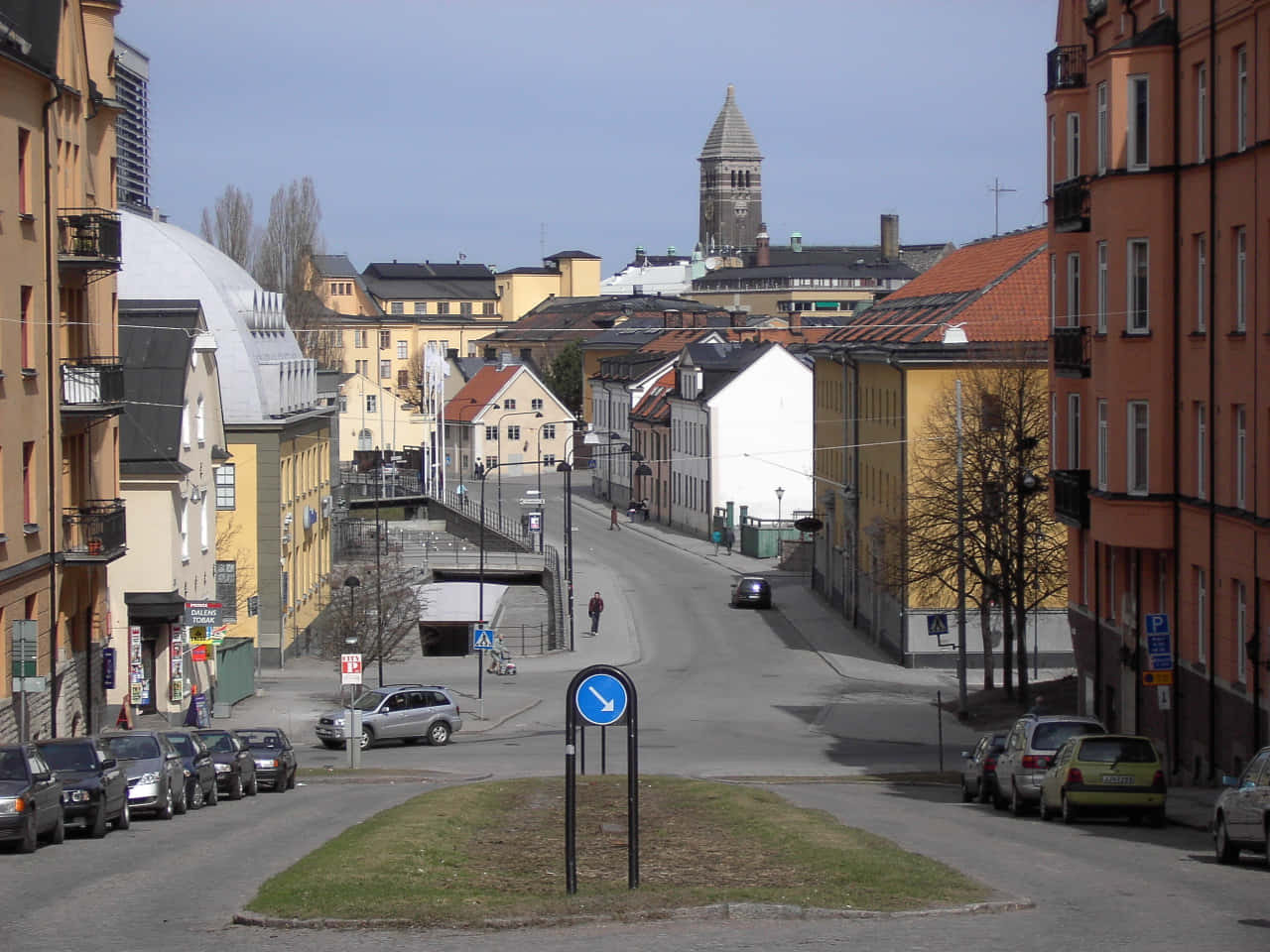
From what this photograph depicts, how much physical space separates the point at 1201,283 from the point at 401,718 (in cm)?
2102

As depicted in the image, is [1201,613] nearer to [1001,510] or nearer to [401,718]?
[1001,510]

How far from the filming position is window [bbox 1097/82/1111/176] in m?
31.4

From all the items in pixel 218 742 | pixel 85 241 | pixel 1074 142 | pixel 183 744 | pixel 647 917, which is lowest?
pixel 218 742

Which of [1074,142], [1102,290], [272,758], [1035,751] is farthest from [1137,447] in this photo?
[272,758]

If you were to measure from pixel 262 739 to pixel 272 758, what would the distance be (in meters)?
0.72

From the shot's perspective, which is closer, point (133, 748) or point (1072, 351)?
point (133, 748)

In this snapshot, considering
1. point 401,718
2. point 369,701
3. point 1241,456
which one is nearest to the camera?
point 1241,456

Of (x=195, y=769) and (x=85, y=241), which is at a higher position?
(x=85, y=241)

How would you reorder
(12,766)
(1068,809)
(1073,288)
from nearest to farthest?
(12,766), (1068,809), (1073,288)

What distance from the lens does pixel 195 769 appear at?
2772 cm

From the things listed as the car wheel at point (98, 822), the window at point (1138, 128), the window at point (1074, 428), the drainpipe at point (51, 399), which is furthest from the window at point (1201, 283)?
the drainpipe at point (51, 399)

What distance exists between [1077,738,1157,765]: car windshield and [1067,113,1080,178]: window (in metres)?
15.4

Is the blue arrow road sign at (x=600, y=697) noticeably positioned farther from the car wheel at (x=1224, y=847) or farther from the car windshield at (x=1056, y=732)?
the car windshield at (x=1056, y=732)

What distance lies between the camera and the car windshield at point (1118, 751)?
23.6 m
